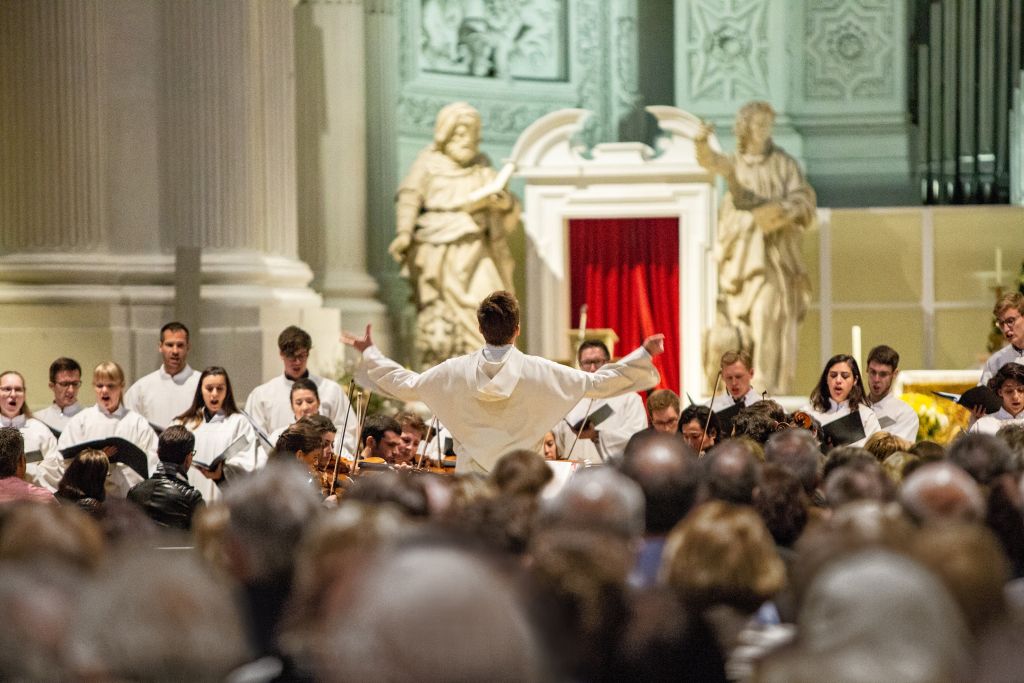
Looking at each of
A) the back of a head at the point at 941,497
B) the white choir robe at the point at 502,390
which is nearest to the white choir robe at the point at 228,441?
the white choir robe at the point at 502,390

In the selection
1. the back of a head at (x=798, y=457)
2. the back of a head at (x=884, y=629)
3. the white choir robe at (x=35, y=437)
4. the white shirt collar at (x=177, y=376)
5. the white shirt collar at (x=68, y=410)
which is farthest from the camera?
the white shirt collar at (x=177, y=376)

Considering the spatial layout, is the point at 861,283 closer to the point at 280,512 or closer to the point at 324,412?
the point at 324,412

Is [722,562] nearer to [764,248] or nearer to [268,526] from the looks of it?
[268,526]

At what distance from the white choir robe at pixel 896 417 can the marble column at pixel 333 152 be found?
564 cm

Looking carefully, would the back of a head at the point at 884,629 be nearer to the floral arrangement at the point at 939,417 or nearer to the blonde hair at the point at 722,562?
the blonde hair at the point at 722,562

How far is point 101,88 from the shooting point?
34.4ft

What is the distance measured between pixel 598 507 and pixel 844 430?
4.31 metres

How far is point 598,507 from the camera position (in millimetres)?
3621

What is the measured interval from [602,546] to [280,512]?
83 centimetres

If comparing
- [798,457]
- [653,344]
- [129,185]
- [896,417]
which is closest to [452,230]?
[129,185]

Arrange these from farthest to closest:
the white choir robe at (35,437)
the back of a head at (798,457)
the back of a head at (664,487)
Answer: the white choir robe at (35,437), the back of a head at (798,457), the back of a head at (664,487)

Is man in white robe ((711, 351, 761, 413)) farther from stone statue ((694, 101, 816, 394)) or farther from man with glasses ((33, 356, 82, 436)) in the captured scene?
stone statue ((694, 101, 816, 394))

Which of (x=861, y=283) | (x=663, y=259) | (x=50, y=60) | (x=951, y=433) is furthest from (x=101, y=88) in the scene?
(x=861, y=283)

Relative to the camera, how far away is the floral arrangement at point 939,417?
9.22 metres
